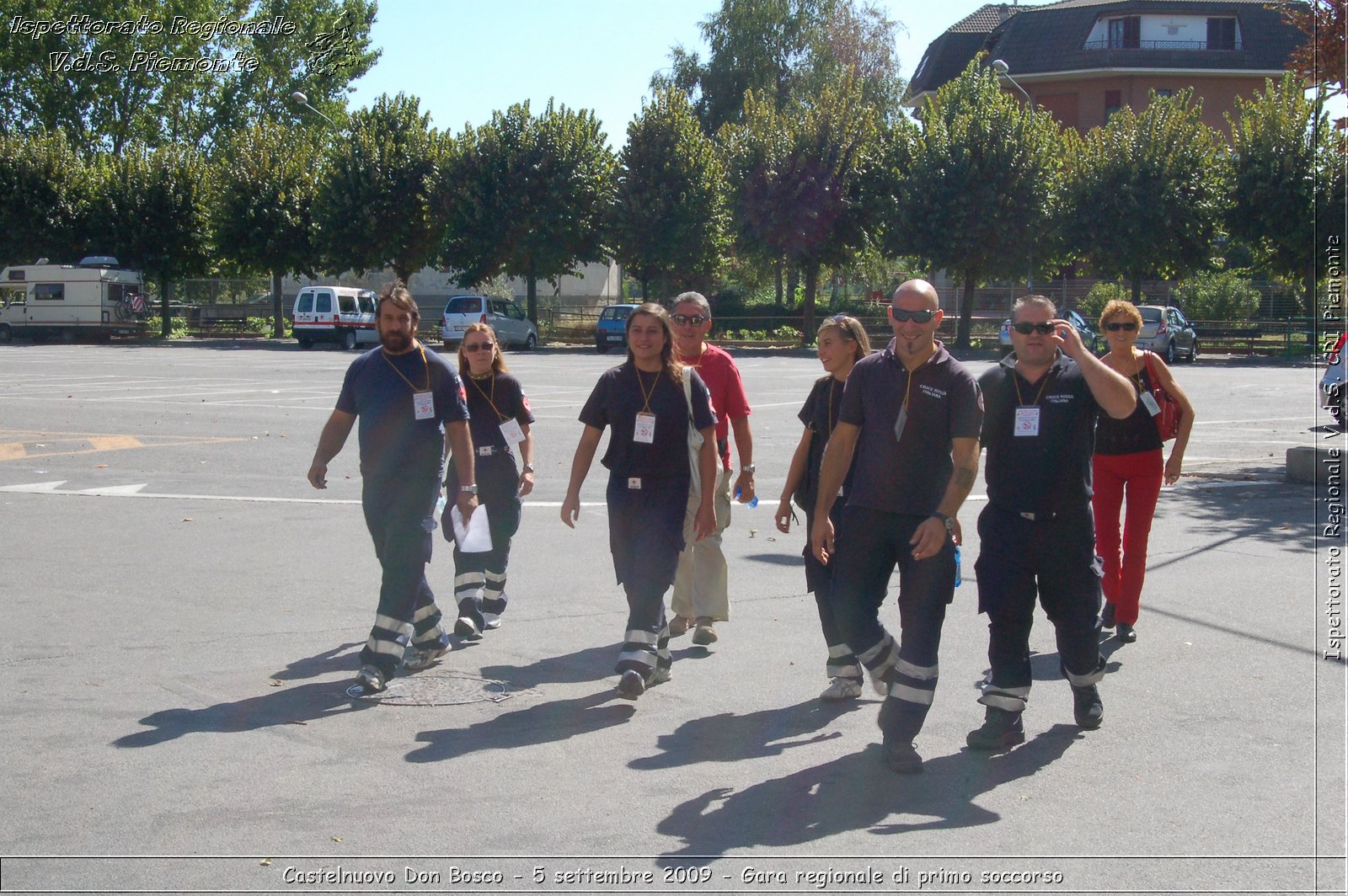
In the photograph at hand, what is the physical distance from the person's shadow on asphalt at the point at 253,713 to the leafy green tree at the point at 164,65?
2447 inches

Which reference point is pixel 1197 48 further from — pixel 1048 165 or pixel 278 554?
pixel 278 554

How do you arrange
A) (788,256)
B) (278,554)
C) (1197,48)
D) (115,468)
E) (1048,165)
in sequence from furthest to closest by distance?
(1197,48) → (788,256) → (1048,165) → (115,468) → (278,554)

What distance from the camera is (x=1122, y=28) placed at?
6119cm

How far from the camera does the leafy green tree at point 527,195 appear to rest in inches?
1849

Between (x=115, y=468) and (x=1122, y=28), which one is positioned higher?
(x=1122, y=28)

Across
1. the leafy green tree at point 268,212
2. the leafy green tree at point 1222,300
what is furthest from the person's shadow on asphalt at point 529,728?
the leafy green tree at point 268,212

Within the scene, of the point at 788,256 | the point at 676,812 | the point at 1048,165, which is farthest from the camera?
the point at 788,256

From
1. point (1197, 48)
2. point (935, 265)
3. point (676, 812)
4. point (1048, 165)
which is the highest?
point (1197, 48)

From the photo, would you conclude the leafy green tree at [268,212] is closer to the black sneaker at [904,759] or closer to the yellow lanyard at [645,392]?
the yellow lanyard at [645,392]

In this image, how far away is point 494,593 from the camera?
7.02m

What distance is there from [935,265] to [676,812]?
41.0m

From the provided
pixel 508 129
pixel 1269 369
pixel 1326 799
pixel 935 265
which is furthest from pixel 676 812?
pixel 508 129

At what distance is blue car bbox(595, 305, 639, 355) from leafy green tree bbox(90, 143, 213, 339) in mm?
19732

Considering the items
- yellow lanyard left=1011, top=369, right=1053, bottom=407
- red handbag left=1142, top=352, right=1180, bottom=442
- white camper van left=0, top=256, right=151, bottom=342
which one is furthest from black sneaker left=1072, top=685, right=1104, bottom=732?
white camper van left=0, top=256, right=151, bottom=342
